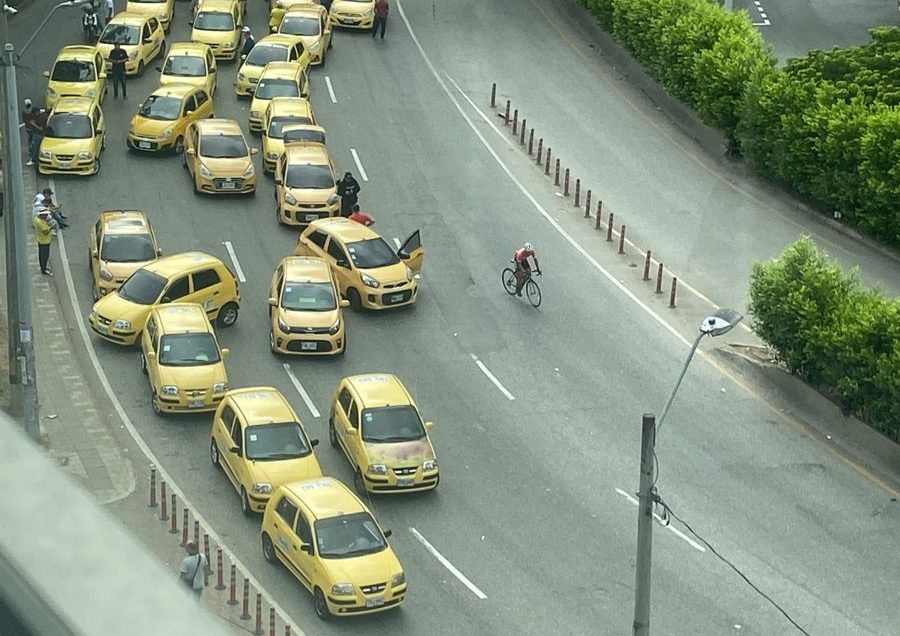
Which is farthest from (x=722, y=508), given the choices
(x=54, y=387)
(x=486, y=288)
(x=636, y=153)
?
(x=636, y=153)

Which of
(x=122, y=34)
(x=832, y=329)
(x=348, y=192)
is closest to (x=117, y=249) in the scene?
(x=348, y=192)

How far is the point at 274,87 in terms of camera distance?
47.1 metres

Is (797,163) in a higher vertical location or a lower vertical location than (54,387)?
higher

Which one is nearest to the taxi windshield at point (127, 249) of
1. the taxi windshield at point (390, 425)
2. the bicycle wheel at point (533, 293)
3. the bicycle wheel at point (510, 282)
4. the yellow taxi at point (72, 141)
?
the yellow taxi at point (72, 141)

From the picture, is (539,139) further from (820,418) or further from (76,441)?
(76,441)

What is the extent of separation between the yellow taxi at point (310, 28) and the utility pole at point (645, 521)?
118 ft

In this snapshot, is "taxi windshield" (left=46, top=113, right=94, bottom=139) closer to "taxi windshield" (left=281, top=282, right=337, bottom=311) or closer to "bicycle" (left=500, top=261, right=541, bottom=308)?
"taxi windshield" (left=281, top=282, right=337, bottom=311)

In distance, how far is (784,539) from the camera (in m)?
27.3

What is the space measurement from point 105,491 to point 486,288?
1291 centimetres

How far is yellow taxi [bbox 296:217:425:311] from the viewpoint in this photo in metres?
35.1

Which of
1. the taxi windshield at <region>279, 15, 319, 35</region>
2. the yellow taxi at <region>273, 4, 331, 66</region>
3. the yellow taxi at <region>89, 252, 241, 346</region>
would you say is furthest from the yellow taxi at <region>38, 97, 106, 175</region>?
the taxi windshield at <region>279, 15, 319, 35</region>

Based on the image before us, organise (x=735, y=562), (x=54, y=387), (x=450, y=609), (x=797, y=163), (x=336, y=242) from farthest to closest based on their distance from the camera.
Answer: (x=797, y=163) → (x=336, y=242) → (x=54, y=387) → (x=735, y=562) → (x=450, y=609)

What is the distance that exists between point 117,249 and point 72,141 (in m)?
8.58

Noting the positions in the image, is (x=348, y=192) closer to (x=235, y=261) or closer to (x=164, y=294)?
(x=235, y=261)
